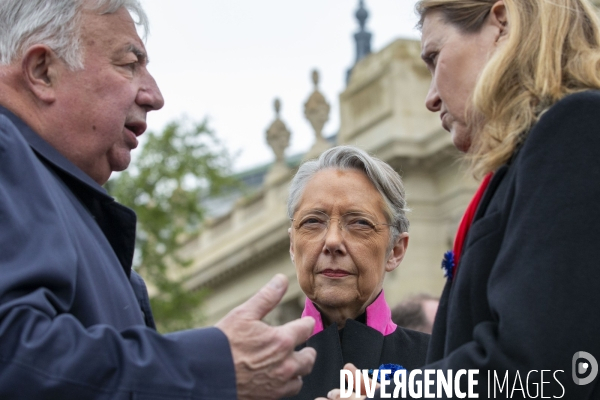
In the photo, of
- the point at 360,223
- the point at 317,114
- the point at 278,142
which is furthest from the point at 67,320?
the point at 278,142

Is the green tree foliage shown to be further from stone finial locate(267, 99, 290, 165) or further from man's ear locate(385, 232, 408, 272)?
man's ear locate(385, 232, 408, 272)

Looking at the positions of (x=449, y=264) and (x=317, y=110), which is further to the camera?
(x=317, y=110)

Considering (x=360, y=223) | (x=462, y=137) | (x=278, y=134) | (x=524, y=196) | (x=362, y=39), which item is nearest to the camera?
(x=524, y=196)

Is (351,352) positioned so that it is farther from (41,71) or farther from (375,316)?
(41,71)

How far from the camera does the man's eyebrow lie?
3.80 m

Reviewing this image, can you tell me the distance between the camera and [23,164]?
10.8 ft

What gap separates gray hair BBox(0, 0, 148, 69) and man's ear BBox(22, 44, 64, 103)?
→ 0.07 feet

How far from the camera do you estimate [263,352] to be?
3135mm

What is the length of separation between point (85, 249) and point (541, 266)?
1299mm

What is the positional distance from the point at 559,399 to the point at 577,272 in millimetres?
307

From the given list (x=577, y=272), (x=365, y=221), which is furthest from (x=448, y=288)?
(x=365, y=221)

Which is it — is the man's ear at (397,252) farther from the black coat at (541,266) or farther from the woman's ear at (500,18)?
the black coat at (541,266)

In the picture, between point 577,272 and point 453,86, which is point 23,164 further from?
point 577,272

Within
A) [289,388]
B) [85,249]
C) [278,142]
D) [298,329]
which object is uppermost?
[278,142]
